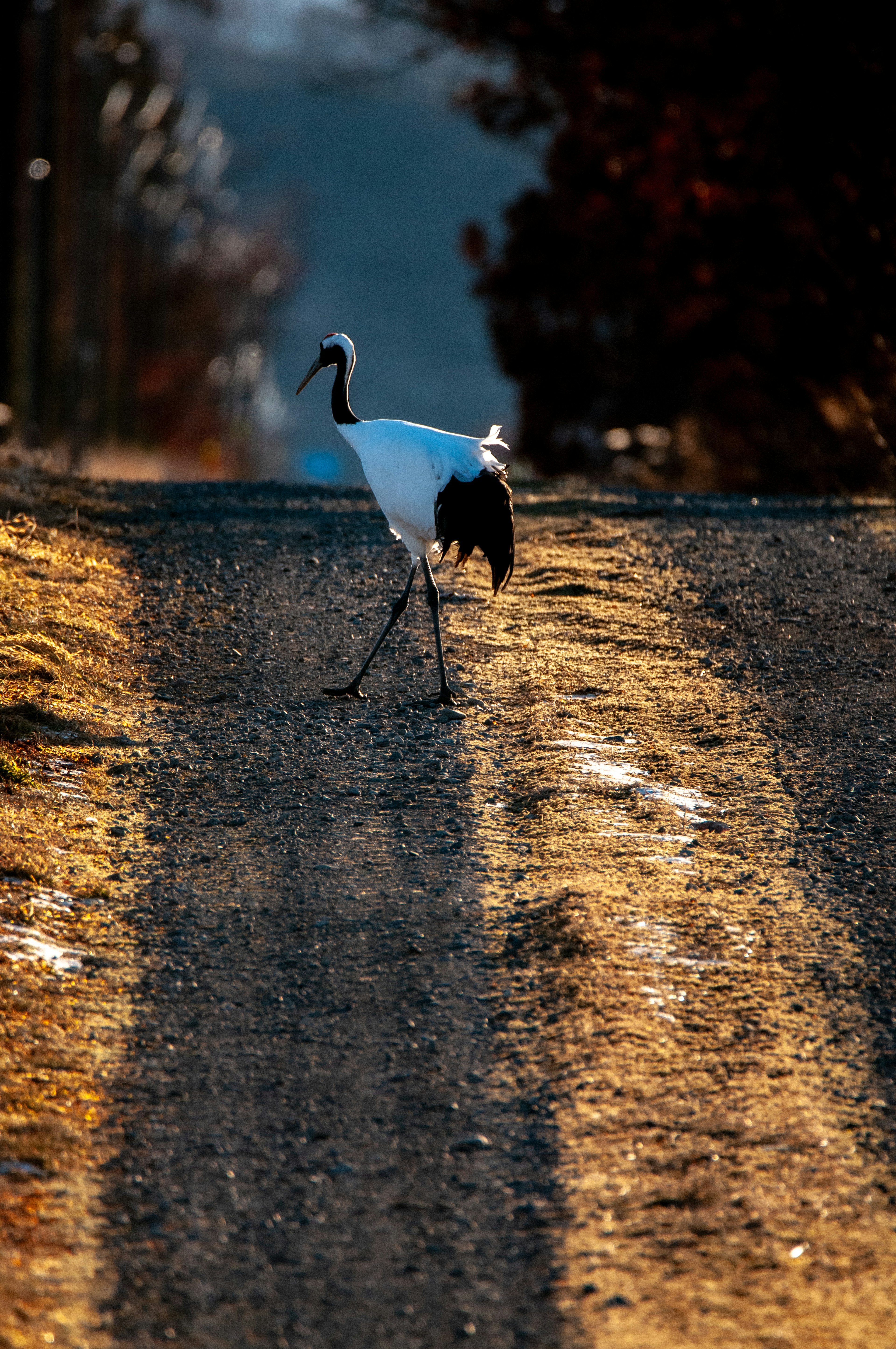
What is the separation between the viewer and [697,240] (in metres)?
18.0

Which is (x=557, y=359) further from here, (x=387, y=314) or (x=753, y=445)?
(x=387, y=314)

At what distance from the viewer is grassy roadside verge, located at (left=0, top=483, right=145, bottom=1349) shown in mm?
3852

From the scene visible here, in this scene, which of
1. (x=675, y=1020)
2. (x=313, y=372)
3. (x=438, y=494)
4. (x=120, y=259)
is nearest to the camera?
(x=675, y=1020)

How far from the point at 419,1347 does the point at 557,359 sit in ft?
64.8

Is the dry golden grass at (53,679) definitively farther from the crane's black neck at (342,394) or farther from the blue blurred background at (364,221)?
the blue blurred background at (364,221)

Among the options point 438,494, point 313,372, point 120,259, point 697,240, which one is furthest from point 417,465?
point 120,259

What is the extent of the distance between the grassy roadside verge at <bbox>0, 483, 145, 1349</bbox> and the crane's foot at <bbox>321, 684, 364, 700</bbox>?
3.12 ft

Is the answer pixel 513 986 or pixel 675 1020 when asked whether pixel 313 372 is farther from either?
pixel 675 1020

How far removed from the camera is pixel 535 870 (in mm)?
5832

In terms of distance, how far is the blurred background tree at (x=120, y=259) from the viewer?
23.4 meters

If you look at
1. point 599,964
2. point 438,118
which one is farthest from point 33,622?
point 438,118

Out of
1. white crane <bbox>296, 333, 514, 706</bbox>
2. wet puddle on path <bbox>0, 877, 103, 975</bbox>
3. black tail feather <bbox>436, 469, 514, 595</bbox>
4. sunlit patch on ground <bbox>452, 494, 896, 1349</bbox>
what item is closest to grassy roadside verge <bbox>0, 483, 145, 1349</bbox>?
wet puddle on path <bbox>0, 877, 103, 975</bbox>

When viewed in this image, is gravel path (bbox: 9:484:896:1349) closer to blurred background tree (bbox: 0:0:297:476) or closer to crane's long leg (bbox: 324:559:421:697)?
crane's long leg (bbox: 324:559:421:697)

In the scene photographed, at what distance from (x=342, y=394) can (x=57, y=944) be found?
3.90m
